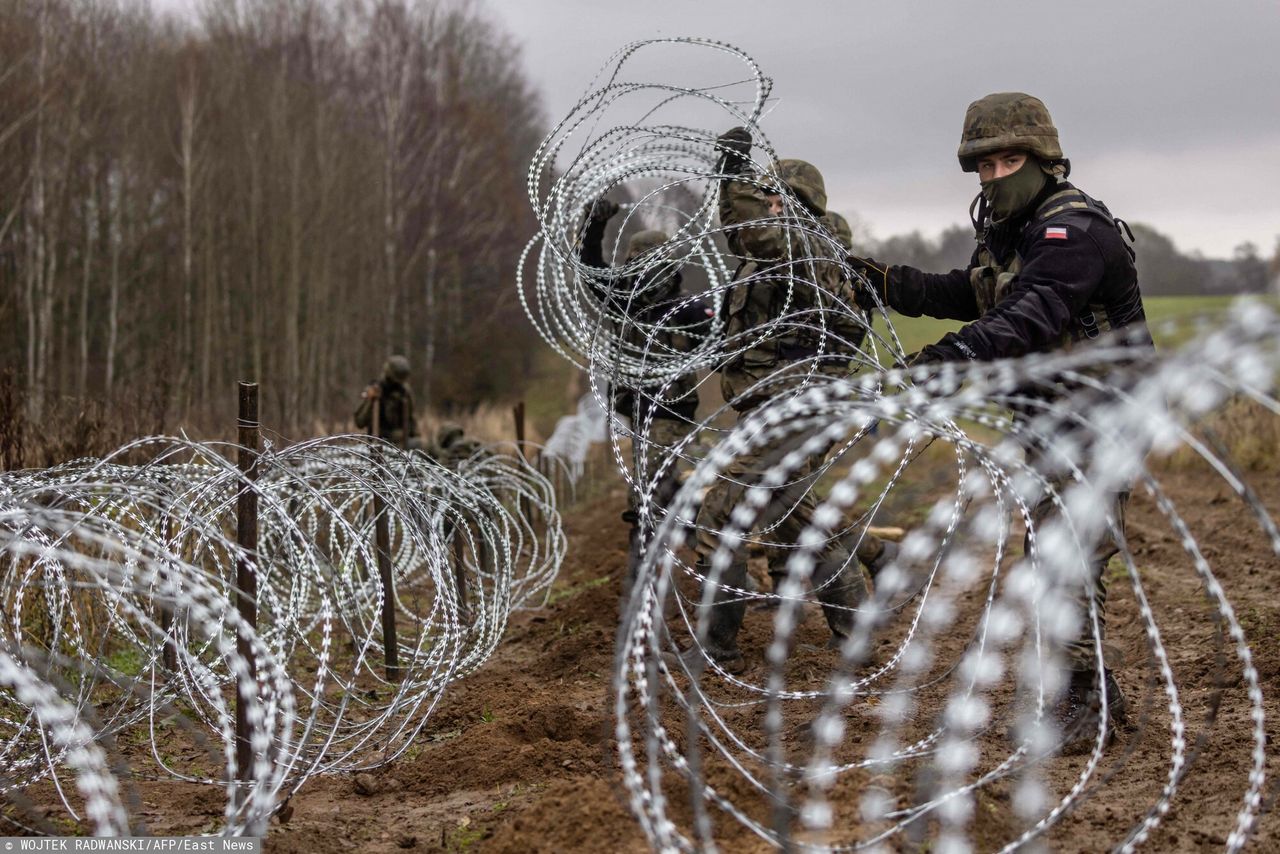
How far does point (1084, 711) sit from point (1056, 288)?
1.55 metres

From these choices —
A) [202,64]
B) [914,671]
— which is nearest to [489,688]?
[914,671]

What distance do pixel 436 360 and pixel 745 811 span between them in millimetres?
30139

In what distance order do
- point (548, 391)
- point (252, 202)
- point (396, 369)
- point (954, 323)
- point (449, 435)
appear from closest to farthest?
point (449, 435), point (396, 369), point (954, 323), point (252, 202), point (548, 391)

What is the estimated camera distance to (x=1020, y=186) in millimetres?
4562

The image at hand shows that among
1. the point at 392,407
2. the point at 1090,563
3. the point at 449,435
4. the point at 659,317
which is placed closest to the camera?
the point at 1090,563

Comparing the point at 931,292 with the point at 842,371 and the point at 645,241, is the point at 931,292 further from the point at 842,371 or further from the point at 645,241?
the point at 645,241

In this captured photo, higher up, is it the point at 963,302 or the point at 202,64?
the point at 202,64

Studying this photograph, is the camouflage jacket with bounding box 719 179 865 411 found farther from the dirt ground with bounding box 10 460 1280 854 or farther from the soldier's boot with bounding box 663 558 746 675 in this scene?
the dirt ground with bounding box 10 460 1280 854

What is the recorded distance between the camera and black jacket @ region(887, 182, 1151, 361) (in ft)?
13.3

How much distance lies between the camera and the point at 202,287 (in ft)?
81.5

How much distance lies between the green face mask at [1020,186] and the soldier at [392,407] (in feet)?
26.8

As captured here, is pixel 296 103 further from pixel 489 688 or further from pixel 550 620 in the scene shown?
pixel 489 688

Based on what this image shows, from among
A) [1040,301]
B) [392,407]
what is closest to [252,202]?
[392,407]

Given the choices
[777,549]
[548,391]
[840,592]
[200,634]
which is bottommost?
[200,634]
